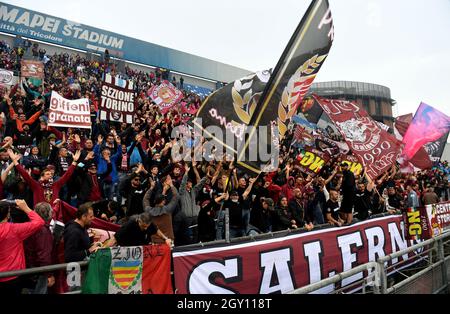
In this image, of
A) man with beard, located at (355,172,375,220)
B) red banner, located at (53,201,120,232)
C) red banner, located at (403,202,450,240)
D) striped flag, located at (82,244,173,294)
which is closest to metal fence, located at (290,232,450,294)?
red banner, located at (403,202,450,240)

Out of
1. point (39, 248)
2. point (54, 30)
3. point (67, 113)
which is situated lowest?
point (39, 248)

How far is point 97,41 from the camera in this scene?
34719 millimetres

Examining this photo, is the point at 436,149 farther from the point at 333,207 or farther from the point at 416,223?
the point at 333,207

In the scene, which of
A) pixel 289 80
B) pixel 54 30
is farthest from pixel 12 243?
pixel 54 30

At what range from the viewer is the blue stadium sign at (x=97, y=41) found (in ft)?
98.3

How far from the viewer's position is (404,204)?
12.3 metres

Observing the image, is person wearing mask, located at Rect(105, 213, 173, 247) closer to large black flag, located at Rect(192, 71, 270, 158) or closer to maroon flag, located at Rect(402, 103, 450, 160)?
large black flag, located at Rect(192, 71, 270, 158)

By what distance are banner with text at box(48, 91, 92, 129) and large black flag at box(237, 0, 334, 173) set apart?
17.5 ft

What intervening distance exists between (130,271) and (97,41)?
34.5 m

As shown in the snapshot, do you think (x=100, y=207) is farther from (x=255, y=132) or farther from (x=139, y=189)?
(x=255, y=132)

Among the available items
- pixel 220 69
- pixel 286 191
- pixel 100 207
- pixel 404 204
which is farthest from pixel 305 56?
pixel 220 69

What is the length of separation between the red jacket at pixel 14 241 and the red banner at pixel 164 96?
1017 cm

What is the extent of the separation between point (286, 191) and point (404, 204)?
5.34m
